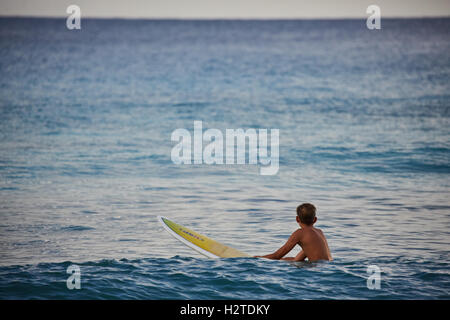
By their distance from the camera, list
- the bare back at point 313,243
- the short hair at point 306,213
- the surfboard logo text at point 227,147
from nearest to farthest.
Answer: the short hair at point 306,213 < the bare back at point 313,243 < the surfboard logo text at point 227,147

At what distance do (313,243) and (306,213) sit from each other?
1.59ft

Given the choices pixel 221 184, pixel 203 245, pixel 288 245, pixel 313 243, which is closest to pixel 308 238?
pixel 313 243

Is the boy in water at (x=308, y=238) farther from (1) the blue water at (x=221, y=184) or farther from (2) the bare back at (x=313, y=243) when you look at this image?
(1) the blue water at (x=221, y=184)

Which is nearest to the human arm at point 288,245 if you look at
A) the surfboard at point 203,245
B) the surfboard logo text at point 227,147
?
the surfboard at point 203,245

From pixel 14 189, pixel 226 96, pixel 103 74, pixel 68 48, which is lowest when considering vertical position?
pixel 14 189

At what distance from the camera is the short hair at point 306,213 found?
8695 millimetres

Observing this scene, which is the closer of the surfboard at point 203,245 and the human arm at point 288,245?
the human arm at point 288,245

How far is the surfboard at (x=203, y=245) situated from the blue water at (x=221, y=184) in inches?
7.6

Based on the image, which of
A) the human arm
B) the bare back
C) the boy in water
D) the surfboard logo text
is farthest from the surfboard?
the surfboard logo text

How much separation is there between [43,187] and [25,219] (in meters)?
3.36

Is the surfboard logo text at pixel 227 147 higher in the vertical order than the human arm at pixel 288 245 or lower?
higher

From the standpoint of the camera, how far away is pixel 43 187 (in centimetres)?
1591
